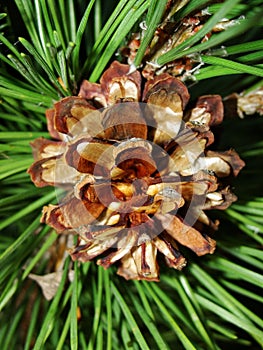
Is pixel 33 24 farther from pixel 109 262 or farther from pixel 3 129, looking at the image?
pixel 109 262

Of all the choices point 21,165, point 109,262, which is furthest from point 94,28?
point 109,262

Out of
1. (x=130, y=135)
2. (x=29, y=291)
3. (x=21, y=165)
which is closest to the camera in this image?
(x=130, y=135)

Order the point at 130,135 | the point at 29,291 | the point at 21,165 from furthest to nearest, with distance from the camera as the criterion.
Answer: the point at 29,291, the point at 21,165, the point at 130,135
